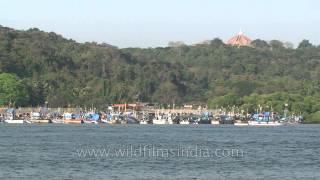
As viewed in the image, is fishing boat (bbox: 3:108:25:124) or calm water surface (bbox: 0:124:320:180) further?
fishing boat (bbox: 3:108:25:124)

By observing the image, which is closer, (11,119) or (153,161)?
(153,161)

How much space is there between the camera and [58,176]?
58.6m

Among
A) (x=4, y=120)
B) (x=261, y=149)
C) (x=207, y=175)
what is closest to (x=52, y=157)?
(x=207, y=175)

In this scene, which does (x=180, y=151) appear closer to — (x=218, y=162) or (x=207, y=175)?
(x=218, y=162)

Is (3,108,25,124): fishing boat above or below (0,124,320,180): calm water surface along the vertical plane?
above

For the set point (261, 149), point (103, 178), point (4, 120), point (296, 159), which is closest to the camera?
point (103, 178)

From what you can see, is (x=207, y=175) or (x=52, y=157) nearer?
(x=207, y=175)

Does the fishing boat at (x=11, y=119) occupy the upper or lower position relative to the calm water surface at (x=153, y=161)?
upper

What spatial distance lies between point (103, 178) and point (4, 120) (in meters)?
140

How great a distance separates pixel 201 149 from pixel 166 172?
84.1ft

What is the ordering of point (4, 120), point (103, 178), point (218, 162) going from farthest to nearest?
1. point (4, 120)
2. point (218, 162)
3. point (103, 178)

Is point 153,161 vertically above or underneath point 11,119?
underneath

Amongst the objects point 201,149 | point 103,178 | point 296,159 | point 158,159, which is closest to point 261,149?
point 201,149

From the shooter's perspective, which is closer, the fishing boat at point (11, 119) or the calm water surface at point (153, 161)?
the calm water surface at point (153, 161)
